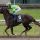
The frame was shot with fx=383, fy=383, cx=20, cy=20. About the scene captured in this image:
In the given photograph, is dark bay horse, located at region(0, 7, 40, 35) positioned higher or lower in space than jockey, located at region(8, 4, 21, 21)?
lower

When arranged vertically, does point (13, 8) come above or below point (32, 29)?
above

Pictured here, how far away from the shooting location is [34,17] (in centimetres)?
923

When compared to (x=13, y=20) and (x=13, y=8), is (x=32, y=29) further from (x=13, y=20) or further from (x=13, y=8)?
(x=13, y=8)

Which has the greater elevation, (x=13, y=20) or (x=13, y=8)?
(x=13, y=8)

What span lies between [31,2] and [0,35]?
3.59 ft

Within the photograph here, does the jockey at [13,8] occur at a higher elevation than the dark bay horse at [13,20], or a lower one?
higher

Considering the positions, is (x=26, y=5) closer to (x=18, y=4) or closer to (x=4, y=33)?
(x=18, y=4)

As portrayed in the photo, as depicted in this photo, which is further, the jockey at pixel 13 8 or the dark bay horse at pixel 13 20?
the dark bay horse at pixel 13 20

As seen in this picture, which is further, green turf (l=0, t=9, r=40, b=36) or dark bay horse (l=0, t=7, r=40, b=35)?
dark bay horse (l=0, t=7, r=40, b=35)

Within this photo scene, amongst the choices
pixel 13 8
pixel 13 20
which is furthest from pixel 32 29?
pixel 13 8

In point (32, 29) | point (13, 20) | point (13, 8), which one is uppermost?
point (13, 8)

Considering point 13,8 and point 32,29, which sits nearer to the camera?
point 13,8

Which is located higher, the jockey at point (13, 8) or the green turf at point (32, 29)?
the jockey at point (13, 8)

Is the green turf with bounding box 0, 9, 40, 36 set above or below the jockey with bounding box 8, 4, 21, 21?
below
